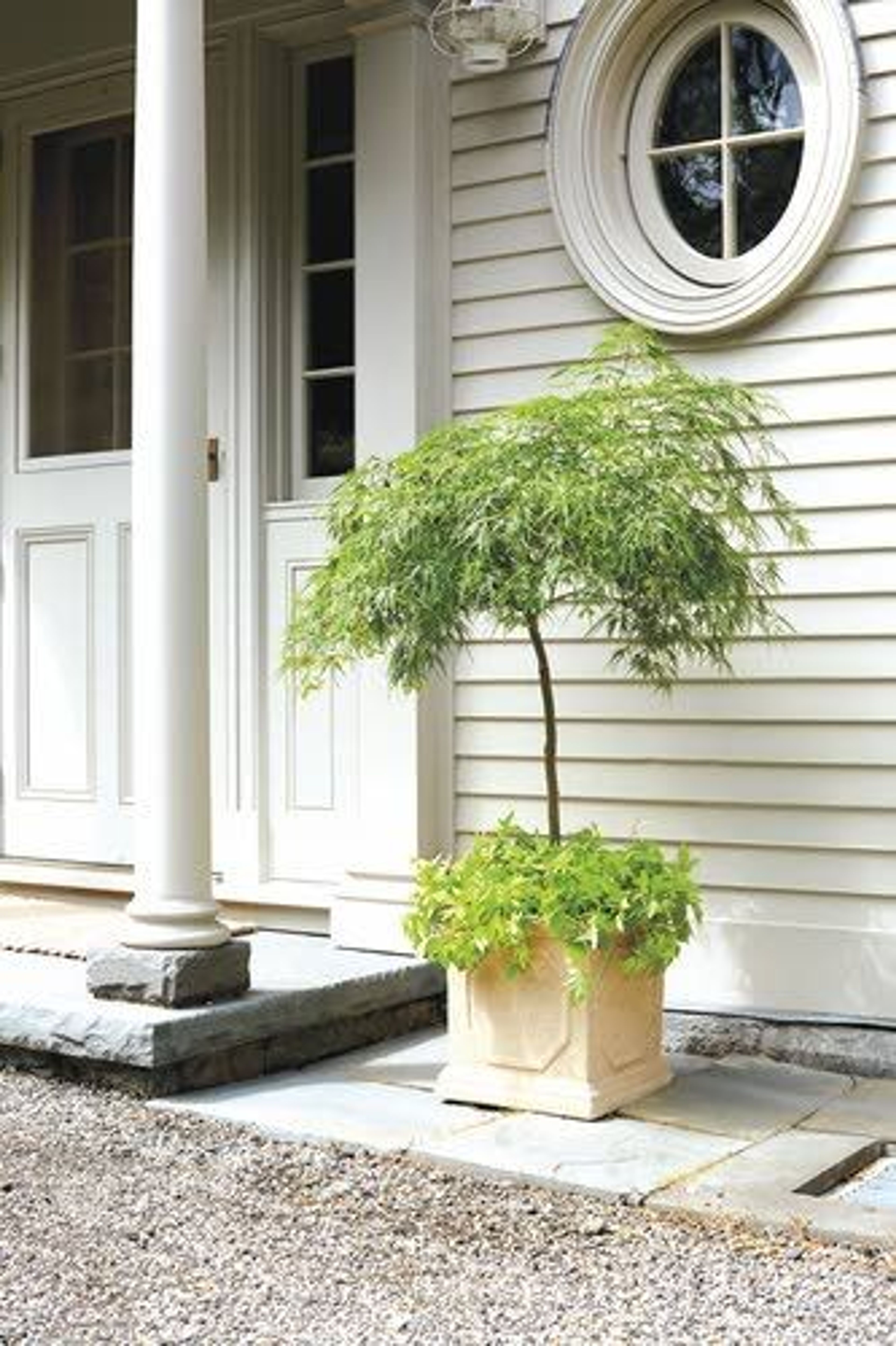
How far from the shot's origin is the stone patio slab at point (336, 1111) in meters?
3.64

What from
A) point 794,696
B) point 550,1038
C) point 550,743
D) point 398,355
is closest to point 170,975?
point 550,1038

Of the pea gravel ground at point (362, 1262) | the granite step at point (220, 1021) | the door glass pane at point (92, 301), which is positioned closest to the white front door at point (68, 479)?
the door glass pane at point (92, 301)

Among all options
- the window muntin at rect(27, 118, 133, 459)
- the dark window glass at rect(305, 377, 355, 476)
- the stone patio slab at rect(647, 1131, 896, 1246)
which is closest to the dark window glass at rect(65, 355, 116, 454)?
the window muntin at rect(27, 118, 133, 459)

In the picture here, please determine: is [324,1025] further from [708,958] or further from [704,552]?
[704,552]

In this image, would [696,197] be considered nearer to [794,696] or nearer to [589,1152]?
[794,696]

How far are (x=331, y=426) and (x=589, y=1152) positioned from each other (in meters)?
2.53

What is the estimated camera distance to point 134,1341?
2621 millimetres

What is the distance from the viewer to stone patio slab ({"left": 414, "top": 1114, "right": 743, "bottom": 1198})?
11.0 ft

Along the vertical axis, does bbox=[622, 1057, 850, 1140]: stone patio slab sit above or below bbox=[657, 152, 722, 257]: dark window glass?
below

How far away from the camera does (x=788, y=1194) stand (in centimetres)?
323

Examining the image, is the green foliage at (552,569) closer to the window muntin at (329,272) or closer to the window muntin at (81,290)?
the window muntin at (329,272)

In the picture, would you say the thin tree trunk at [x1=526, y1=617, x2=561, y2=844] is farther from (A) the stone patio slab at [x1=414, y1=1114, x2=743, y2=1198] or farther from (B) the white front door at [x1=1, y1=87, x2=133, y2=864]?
(B) the white front door at [x1=1, y1=87, x2=133, y2=864]

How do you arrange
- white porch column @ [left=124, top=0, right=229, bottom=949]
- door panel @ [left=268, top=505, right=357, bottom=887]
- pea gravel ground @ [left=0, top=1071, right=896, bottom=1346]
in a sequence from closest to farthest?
pea gravel ground @ [left=0, top=1071, right=896, bottom=1346] < white porch column @ [left=124, top=0, right=229, bottom=949] < door panel @ [left=268, top=505, right=357, bottom=887]

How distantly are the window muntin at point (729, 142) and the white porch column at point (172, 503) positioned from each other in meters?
1.30
